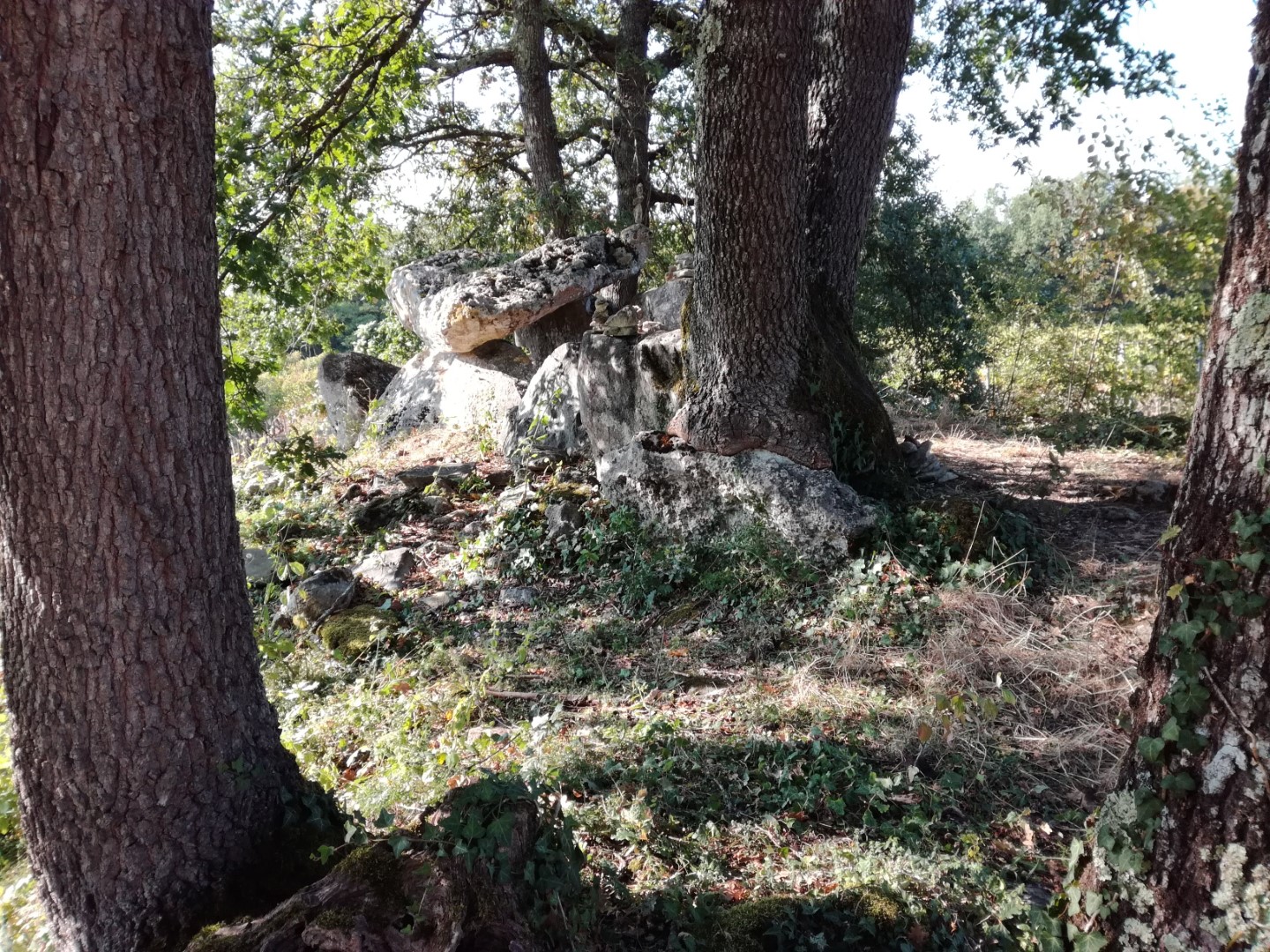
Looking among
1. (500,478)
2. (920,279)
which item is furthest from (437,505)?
(920,279)

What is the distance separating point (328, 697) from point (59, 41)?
3502mm

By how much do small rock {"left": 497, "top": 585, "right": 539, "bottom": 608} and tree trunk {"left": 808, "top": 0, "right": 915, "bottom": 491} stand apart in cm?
243

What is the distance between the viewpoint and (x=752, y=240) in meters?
5.49

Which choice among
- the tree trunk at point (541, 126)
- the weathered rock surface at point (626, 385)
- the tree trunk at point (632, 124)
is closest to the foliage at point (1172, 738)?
the weathered rock surface at point (626, 385)

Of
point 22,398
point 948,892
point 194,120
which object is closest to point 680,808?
point 948,892

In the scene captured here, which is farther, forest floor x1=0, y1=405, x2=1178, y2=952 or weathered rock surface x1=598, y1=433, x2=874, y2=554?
weathered rock surface x1=598, y1=433, x2=874, y2=554

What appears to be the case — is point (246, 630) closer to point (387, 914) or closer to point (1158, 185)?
point (387, 914)

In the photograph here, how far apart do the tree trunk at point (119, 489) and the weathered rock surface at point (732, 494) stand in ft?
12.5

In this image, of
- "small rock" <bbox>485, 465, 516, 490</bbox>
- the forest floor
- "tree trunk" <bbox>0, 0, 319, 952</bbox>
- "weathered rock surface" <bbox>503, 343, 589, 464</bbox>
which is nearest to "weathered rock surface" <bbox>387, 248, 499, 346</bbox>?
"weathered rock surface" <bbox>503, 343, 589, 464</bbox>

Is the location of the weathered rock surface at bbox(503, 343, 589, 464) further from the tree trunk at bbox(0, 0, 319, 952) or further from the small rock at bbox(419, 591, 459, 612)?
the tree trunk at bbox(0, 0, 319, 952)

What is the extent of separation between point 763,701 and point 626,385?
3495mm

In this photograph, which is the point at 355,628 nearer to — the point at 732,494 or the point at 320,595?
the point at 320,595

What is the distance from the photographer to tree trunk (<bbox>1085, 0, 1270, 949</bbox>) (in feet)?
6.26

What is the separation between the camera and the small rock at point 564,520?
21.3ft
